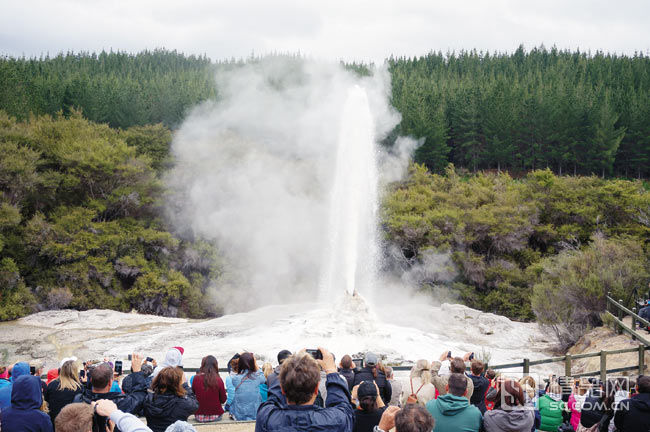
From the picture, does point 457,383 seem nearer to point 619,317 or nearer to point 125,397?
point 125,397

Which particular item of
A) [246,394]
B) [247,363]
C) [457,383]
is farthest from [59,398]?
[457,383]

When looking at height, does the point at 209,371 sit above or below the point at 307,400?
below

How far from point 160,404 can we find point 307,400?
1741mm

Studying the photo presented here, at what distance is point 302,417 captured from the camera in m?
2.67

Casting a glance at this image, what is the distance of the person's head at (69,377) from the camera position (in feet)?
14.6

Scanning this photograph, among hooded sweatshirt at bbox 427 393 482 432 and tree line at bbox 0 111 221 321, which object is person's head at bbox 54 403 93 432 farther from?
tree line at bbox 0 111 221 321

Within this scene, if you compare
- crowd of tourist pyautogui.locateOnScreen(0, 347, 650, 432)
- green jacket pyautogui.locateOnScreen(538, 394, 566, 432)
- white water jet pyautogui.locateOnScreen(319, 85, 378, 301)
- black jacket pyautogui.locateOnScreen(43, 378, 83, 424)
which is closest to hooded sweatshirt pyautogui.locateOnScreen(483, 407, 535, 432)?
crowd of tourist pyautogui.locateOnScreen(0, 347, 650, 432)

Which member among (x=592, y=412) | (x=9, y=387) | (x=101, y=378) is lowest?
(x=592, y=412)

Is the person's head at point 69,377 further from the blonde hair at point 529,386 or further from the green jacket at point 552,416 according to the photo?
the green jacket at point 552,416

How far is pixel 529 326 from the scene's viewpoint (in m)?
17.4

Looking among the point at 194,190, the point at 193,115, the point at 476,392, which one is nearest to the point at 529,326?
the point at 476,392

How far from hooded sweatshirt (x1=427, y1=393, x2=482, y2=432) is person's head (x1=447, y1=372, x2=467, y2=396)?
0.14 ft

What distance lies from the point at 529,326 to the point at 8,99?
1153 inches

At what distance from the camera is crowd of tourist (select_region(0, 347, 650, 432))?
8.98 ft
